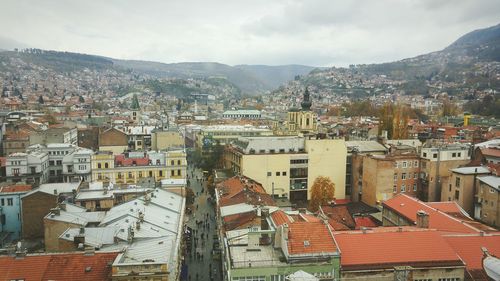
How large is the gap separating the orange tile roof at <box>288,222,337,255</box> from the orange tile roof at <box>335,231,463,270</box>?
A: 3.59 ft

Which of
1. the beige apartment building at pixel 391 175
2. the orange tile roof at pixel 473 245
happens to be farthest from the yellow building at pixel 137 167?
the orange tile roof at pixel 473 245

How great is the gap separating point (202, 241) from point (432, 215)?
21.3 metres

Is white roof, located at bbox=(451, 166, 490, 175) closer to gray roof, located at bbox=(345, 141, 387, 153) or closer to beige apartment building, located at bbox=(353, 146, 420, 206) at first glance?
beige apartment building, located at bbox=(353, 146, 420, 206)

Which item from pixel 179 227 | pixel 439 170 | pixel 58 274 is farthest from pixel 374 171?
pixel 58 274

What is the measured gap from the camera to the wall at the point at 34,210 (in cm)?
3881

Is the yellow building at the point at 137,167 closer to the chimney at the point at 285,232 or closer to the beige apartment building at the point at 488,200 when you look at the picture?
the chimney at the point at 285,232

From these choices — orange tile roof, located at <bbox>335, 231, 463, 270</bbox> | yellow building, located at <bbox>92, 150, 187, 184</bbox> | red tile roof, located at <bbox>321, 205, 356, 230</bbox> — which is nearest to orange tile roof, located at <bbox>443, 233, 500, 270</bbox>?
orange tile roof, located at <bbox>335, 231, 463, 270</bbox>

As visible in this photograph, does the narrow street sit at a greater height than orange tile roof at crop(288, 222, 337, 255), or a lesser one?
lesser

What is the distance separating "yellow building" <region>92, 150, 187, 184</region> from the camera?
52531 millimetres

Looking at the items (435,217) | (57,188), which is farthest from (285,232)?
(57,188)

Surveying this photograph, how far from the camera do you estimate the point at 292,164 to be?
56.1 meters

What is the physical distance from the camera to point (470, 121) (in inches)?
4429

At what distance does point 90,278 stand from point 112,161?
32.0 m

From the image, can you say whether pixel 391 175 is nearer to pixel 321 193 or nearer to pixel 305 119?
pixel 321 193
